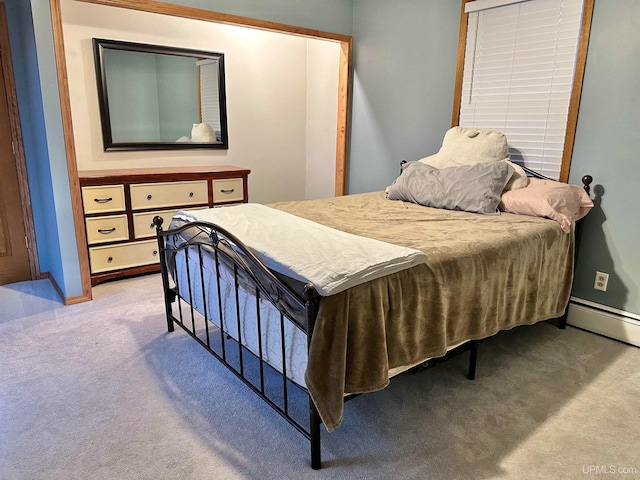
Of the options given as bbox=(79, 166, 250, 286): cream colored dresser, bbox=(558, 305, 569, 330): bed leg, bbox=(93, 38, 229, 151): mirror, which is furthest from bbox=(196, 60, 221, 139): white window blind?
bbox=(558, 305, 569, 330): bed leg

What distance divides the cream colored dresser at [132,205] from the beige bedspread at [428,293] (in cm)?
137

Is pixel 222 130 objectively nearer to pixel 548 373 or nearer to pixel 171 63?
pixel 171 63

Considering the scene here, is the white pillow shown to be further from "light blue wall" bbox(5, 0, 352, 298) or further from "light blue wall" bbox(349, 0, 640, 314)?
"light blue wall" bbox(5, 0, 352, 298)

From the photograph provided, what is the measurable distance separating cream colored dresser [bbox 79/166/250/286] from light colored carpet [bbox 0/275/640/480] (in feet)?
2.86

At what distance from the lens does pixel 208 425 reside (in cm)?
194

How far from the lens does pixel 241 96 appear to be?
4.63 metres

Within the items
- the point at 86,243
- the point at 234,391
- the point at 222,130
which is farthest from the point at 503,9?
the point at 86,243

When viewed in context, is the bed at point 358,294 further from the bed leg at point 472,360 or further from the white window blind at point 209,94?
the white window blind at point 209,94

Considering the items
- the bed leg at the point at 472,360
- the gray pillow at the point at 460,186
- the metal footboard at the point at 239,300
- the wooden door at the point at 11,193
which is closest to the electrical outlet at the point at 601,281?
the gray pillow at the point at 460,186

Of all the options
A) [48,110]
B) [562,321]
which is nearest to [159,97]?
[48,110]

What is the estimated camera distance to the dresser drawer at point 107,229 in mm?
3408

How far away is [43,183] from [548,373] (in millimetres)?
3555

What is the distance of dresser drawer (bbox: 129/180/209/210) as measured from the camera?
3.58 m

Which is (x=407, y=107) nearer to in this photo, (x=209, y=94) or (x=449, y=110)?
(x=449, y=110)
